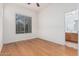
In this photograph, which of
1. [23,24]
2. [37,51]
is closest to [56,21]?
[37,51]

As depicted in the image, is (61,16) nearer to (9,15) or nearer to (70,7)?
(70,7)

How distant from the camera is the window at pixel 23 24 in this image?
5938mm

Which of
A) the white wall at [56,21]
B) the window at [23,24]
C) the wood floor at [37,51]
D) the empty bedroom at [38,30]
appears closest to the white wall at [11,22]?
the empty bedroom at [38,30]

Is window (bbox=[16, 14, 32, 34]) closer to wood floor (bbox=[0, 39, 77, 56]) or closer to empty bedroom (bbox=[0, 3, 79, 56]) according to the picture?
empty bedroom (bbox=[0, 3, 79, 56])

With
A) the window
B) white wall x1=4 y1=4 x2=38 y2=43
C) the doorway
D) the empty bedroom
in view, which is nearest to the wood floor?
the empty bedroom

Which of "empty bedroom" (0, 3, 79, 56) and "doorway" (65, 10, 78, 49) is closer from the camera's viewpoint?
"empty bedroom" (0, 3, 79, 56)

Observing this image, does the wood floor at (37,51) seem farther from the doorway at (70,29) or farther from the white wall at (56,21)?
the white wall at (56,21)

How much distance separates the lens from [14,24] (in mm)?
5488

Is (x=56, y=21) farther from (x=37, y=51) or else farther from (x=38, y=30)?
(x=38, y=30)

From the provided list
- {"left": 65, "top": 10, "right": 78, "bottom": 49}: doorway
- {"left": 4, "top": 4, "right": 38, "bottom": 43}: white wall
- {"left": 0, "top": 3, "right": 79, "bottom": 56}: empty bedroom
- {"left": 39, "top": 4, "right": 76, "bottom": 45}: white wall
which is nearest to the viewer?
{"left": 0, "top": 3, "right": 79, "bottom": 56}: empty bedroom

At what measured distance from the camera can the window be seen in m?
5.94

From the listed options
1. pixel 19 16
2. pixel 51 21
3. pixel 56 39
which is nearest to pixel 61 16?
pixel 51 21

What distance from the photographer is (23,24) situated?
21.1ft

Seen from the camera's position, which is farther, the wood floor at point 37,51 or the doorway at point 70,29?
the doorway at point 70,29
